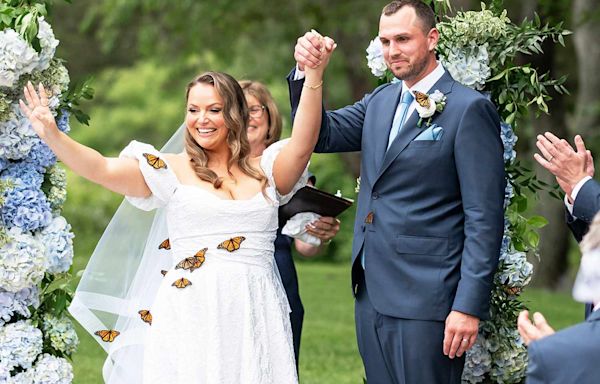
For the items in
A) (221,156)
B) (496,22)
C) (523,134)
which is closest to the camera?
(221,156)

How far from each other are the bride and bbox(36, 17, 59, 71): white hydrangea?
0.32 metres

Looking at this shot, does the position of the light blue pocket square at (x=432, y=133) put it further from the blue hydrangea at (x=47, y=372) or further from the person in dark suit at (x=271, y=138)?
the blue hydrangea at (x=47, y=372)

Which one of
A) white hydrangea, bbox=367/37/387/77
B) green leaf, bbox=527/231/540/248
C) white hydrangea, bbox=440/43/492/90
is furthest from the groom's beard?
green leaf, bbox=527/231/540/248

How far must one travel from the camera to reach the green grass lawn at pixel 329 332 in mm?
7895

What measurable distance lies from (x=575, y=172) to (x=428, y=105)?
25.6 inches

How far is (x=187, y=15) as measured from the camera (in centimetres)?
1551

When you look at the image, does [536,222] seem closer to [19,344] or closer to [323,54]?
[323,54]

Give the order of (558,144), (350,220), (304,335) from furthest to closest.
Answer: (350,220)
(304,335)
(558,144)

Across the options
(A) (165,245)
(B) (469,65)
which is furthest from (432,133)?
(A) (165,245)

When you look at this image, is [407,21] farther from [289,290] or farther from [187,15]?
[187,15]

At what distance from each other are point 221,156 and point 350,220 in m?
15.7

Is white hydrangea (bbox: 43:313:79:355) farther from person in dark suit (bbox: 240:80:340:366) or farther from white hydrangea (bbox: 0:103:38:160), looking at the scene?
person in dark suit (bbox: 240:80:340:366)

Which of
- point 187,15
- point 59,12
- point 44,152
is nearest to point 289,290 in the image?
point 44,152

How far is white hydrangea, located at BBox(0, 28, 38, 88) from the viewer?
14.7 feet
